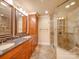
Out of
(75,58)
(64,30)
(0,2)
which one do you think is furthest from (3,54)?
(64,30)

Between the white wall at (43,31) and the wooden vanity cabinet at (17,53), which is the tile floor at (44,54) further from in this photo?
the white wall at (43,31)

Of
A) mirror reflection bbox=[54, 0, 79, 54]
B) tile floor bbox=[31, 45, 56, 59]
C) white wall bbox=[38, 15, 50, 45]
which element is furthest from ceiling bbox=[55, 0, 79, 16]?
white wall bbox=[38, 15, 50, 45]

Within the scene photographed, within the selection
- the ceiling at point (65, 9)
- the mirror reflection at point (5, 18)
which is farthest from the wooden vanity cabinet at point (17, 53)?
the ceiling at point (65, 9)

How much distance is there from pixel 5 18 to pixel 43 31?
414cm

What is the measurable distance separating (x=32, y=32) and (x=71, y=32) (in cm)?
207

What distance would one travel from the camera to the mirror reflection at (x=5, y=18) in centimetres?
198

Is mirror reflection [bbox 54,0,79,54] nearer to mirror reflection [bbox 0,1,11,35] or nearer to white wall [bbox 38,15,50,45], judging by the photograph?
white wall [bbox 38,15,50,45]

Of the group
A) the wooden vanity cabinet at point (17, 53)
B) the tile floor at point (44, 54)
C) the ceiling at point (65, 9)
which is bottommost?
the tile floor at point (44, 54)

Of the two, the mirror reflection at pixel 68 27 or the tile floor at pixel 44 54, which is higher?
the mirror reflection at pixel 68 27

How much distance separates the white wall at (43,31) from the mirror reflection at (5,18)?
382cm

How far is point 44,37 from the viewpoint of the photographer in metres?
6.10

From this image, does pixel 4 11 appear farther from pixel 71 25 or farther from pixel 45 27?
pixel 45 27

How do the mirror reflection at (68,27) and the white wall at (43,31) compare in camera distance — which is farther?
the white wall at (43,31)

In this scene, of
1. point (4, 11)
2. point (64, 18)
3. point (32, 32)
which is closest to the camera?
point (4, 11)
